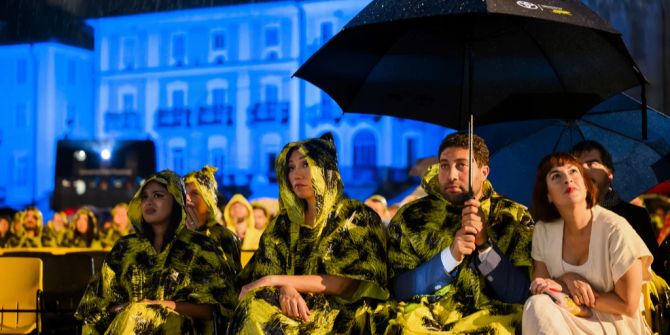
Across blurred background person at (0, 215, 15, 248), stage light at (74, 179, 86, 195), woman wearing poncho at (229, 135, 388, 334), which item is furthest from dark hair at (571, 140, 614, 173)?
stage light at (74, 179, 86, 195)

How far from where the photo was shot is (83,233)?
15.5m

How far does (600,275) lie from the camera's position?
4.29 meters

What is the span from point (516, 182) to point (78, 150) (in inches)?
905

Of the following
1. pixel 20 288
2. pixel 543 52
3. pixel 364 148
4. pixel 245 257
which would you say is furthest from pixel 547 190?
pixel 364 148

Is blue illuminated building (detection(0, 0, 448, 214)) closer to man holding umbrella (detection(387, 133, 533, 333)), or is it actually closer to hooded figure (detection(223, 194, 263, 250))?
hooded figure (detection(223, 194, 263, 250))

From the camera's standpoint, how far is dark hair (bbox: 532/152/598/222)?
14.4 ft

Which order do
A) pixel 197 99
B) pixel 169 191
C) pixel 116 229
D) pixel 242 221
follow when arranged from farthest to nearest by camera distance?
pixel 197 99
pixel 116 229
pixel 242 221
pixel 169 191

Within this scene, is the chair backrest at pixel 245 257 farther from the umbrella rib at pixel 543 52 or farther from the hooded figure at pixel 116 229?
the hooded figure at pixel 116 229

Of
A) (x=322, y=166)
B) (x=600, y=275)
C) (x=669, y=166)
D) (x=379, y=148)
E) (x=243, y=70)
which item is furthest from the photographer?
(x=243, y=70)

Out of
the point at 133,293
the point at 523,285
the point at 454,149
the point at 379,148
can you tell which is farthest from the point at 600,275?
the point at 379,148

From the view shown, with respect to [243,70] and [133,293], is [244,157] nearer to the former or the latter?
[243,70]

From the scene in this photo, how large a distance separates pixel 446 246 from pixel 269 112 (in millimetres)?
36656

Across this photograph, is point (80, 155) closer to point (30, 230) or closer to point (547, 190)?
point (30, 230)

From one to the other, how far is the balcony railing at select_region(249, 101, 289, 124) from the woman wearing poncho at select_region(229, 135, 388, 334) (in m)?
35.6
